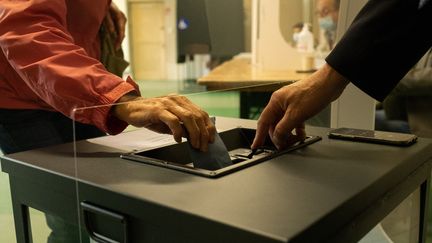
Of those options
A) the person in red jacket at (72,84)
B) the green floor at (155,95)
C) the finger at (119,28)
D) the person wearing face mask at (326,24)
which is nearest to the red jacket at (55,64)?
the person in red jacket at (72,84)

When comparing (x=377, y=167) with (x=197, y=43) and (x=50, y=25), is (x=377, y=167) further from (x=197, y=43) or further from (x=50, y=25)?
(x=197, y=43)

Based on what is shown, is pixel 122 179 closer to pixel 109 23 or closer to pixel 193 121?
pixel 193 121

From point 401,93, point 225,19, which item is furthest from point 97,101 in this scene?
point 225,19

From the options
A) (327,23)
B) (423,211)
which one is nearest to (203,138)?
(423,211)

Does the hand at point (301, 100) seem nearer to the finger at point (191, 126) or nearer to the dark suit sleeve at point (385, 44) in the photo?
the dark suit sleeve at point (385, 44)

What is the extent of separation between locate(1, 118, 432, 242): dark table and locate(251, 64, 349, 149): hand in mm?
49

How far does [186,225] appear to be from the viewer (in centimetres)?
48

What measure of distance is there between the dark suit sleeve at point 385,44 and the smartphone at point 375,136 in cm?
12

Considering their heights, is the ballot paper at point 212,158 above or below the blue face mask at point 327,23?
below

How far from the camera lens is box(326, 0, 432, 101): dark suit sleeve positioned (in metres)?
0.72

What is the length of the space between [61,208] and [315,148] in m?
0.42

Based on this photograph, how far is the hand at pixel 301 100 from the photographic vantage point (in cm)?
76

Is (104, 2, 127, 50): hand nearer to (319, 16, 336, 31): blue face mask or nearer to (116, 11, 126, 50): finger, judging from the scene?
(116, 11, 126, 50): finger

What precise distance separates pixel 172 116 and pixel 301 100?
222 millimetres
